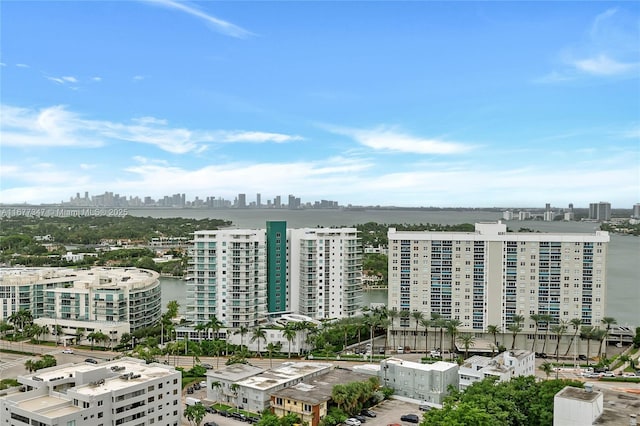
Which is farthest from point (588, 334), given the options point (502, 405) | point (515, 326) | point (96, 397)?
point (96, 397)

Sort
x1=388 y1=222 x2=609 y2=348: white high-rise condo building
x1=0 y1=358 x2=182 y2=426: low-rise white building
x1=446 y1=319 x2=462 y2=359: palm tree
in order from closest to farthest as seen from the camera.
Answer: x1=0 y1=358 x2=182 y2=426: low-rise white building → x1=446 y1=319 x2=462 y2=359: palm tree → x1=388 y1=222 x2=609 y2=348: white high-rise condo building

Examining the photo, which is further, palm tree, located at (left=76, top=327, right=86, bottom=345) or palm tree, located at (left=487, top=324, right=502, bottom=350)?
palm tree, located at (left=76, top=327, right=86, bottom=345)

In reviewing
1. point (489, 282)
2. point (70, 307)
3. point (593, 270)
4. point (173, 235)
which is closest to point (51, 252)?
point (173, 235)

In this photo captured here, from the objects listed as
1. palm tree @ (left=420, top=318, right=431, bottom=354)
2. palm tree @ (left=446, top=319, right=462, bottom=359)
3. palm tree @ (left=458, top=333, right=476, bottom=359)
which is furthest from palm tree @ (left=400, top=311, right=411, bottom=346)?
palm tree @ (left=458, top=333, right=476, bottom=359)

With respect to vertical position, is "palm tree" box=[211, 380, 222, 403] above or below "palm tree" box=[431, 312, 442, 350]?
below

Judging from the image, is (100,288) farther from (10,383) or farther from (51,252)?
(51,252)

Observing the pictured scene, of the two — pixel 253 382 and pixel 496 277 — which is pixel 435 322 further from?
pixel 253 382

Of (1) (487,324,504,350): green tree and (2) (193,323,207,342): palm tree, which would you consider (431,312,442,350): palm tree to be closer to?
(1) (487,324,504,350): green tree
